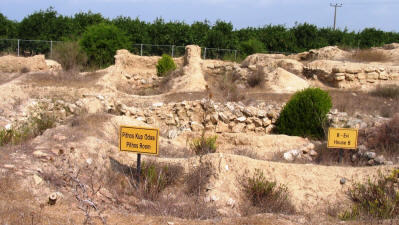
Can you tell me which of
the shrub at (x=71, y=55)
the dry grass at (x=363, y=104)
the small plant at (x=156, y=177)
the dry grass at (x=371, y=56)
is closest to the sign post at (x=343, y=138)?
the small plant at (x=156, y=177)

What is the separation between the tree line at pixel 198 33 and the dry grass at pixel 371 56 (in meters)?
4.03

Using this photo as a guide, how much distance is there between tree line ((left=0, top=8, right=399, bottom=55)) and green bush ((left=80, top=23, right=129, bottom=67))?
9.29ft

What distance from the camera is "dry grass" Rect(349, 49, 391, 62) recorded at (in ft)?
65.6

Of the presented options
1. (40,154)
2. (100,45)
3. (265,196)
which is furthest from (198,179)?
(100,45)

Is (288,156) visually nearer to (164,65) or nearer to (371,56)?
(164,65)

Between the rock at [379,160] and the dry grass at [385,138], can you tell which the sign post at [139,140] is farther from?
the dry grass at [385,138]

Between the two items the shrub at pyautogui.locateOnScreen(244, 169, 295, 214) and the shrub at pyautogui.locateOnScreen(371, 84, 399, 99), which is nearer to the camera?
the shrub at pyautogui.locateOnScreen(244, 169, 295, 214)

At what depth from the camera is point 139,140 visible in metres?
5.87

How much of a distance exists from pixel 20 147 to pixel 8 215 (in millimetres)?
2844

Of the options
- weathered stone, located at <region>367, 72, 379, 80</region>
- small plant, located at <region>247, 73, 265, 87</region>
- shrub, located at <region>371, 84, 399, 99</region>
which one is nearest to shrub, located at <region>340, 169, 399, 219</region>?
shrub, located at <region>371, 84, 399, 99</region>

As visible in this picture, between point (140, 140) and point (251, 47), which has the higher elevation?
point (251, 47)

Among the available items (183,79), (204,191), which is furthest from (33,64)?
(204,191)

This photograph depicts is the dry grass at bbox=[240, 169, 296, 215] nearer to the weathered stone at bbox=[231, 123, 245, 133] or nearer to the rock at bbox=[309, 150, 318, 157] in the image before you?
the rock at bbox=[309, 150, 318, 157]

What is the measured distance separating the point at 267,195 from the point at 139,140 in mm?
2051
